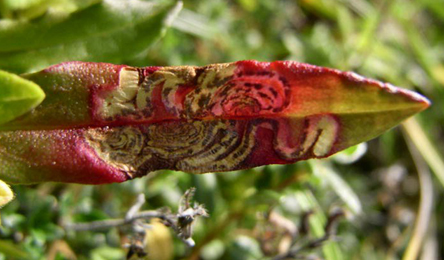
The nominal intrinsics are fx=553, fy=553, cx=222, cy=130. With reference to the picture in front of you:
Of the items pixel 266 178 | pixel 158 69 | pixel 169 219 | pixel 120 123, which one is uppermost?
pixel 158 69

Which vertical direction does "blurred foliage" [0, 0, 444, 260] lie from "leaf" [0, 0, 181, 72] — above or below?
below

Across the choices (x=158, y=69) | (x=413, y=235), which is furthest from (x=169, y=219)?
(x=413, y=235)

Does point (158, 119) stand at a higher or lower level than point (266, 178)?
higher

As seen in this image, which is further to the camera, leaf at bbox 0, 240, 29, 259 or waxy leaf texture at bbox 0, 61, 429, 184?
leaf at bbox 0, 240, 29, 259

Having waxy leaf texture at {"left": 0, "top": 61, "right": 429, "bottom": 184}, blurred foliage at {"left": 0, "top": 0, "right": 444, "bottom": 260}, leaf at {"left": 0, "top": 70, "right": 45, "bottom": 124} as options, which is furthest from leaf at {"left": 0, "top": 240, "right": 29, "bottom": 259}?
leaf at {"left": 0, "top": 70, "right": 45, "bottom": 124}

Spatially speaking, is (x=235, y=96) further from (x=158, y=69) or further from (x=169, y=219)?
(x=169, y=219)

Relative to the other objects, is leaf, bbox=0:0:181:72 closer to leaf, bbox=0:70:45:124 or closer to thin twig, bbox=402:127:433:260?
leaf, bbox=0:70:45:124

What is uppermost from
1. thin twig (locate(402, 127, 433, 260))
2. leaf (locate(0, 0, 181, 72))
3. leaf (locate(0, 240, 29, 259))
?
leaf (locate(0, 0, 181, 72))
